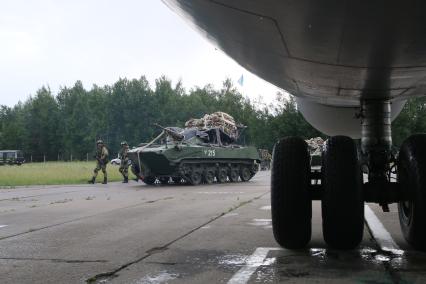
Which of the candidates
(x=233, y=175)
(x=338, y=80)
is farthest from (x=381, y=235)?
(x=233, y=175)

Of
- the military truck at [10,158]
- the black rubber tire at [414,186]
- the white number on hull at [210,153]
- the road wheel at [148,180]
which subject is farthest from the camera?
the military truck at [10,158]

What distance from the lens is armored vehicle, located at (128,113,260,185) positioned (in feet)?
60.3

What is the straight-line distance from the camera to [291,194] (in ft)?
14.8

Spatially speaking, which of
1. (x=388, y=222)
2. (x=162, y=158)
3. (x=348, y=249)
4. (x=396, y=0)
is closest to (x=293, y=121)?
(x=162, y=158)

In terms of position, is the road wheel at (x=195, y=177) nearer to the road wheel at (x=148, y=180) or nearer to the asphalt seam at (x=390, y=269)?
the road wheel at (x=148, y=180)

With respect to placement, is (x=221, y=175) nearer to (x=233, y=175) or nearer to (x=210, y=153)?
(x=233, y=175)

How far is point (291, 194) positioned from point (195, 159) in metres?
14.7

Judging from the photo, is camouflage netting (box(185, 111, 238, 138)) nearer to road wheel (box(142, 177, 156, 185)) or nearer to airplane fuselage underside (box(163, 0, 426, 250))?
road wheel (box(142, 177, 156, 185))

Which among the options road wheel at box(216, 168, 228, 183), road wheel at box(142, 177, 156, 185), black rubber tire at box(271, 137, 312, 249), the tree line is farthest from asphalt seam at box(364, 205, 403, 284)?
the tree line

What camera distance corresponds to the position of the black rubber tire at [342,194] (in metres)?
4.45

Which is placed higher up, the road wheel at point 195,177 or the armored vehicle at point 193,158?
the armored vehicle at point 193,158

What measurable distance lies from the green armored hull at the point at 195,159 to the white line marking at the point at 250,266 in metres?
13.2

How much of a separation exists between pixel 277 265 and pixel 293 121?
34262 mm

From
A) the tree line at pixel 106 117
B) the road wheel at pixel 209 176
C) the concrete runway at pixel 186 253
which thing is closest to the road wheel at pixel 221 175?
the road wheel at pixel 209 176
